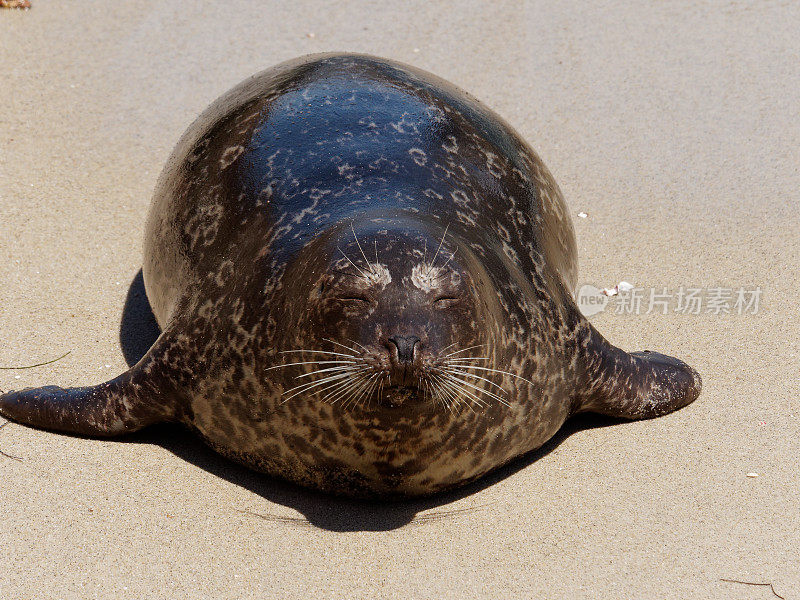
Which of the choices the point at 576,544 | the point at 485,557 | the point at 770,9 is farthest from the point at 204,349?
the point at 770,9

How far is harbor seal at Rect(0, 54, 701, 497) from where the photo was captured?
12.0 feet

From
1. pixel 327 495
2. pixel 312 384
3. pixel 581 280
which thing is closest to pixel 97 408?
pixel 327 495

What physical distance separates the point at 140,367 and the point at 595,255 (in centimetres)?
280

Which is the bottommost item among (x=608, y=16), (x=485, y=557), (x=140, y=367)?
(x=485, y=557)

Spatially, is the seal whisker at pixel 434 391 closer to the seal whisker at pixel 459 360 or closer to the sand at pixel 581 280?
the seal whisker at pixel 459 360

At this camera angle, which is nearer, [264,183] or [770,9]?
[264,183]

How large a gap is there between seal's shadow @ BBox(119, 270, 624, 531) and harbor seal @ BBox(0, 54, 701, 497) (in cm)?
9

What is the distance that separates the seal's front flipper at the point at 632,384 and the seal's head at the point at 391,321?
2.65ft

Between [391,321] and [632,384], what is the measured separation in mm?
1586

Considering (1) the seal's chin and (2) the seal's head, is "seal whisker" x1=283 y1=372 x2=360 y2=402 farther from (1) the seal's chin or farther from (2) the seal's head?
(1) the seal's chin

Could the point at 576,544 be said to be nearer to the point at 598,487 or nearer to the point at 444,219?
the point at 598,487

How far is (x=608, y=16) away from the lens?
8.55 metres

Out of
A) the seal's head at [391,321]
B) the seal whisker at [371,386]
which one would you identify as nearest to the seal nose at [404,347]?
the seal's head at [391,321]

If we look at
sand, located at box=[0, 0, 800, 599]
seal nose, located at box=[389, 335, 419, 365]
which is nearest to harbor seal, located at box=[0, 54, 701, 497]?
seal nose, located at box=[389, 335, 419, 365]
